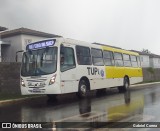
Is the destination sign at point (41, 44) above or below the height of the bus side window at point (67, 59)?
above

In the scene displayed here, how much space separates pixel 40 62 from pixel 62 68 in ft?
3.55

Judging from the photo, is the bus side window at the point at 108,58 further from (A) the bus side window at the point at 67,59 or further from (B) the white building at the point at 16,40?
(B) the white building at the point at 16,40

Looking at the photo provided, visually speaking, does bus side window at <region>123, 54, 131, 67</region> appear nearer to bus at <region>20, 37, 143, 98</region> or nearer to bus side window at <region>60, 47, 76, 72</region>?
bus at <region>20, 37, 143, 98</region>

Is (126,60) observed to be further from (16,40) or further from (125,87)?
(16,40)

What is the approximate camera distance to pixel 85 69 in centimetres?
1653

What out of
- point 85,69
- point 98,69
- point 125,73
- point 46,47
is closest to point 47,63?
point 46,47

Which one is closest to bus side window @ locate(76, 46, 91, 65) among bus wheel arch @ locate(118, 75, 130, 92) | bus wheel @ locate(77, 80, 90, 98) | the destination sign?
bus wheel @ locate(77, 80, 90, 98)

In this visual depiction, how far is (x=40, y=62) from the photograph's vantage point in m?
14.6

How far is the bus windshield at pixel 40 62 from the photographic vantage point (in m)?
14.4

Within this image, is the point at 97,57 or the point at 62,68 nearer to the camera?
the point at 62,68

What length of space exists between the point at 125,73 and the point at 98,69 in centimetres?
483

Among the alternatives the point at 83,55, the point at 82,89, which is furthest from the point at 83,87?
the point at 83,55

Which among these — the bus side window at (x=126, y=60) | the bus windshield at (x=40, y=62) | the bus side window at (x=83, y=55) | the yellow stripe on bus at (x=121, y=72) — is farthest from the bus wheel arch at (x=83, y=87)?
the bus side window at (x=126, y=60)

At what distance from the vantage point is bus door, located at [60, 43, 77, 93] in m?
14.5
